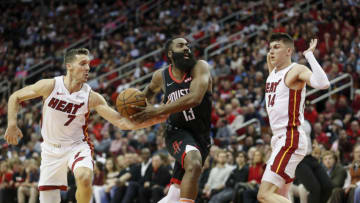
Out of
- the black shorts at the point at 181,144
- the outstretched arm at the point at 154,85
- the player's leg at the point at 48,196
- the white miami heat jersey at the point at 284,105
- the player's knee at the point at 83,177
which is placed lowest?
the player's leg at the point at 48,196

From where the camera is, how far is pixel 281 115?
6.33m

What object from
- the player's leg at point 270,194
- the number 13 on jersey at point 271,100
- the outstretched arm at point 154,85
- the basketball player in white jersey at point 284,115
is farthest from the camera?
the outstretched arm at point 154,85

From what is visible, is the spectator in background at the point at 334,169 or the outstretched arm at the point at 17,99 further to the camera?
the spectator in background at the point at 334,169

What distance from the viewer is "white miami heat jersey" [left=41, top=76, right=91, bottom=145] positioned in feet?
22.6

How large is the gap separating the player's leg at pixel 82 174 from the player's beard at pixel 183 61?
1.48m

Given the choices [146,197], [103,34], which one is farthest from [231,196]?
[103,34]

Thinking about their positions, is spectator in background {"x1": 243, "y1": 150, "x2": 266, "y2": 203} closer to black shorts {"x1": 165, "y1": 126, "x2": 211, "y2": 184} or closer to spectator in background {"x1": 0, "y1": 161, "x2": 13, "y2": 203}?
black shorts {"x1": 165, "y1": 126, "x2": 211, "y2": 184}

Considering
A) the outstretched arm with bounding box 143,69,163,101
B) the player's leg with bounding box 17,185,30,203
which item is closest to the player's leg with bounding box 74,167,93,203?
the outstretched arm with bounding box 143,69,163,101

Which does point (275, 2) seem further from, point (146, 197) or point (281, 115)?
point (281, 115)

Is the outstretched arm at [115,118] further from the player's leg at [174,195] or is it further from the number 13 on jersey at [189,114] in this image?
the player's leg at [174,195]

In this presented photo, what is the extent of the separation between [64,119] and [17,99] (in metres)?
0.58

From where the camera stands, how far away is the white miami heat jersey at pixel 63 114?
6.89 m

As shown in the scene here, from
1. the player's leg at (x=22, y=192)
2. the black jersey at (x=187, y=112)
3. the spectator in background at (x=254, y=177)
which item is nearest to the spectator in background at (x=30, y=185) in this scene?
the player's leg at (x=22, y=192)

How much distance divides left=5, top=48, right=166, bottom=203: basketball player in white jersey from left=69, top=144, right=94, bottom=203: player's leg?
0.01 metres
